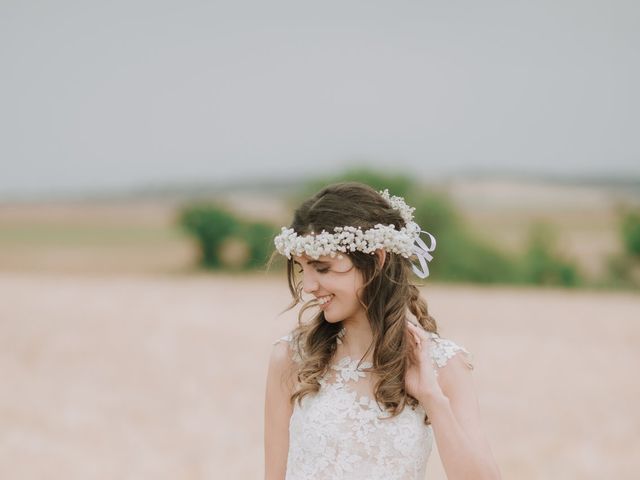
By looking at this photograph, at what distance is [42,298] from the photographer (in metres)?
19.9

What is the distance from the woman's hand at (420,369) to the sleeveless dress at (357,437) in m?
0.05

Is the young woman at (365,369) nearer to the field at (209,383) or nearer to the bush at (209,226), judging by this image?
the field at (209,383)

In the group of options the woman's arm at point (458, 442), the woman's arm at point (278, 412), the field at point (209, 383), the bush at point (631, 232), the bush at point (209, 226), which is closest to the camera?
the woman's arm at point (458, 442)

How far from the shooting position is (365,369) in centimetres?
291

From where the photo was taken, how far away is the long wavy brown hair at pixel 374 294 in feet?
9.26

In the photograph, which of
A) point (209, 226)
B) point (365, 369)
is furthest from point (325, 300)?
point (209, 226)

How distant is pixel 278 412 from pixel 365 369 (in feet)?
1.09

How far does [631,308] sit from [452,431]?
2099 cm

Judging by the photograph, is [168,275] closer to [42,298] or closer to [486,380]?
[42,298]

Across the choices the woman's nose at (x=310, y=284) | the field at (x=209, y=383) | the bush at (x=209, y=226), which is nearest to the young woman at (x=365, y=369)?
the woman's nose at (x=310, y=284)

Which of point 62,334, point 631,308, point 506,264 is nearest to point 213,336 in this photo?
point 62,334

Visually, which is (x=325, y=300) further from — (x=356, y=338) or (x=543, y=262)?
(x=543, y=262)

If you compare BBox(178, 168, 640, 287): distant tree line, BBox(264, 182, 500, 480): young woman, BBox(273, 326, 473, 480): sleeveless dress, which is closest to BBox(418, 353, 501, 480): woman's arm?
BBox(264, 182, 500, 480): young woman

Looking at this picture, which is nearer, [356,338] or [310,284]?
[310,284]
